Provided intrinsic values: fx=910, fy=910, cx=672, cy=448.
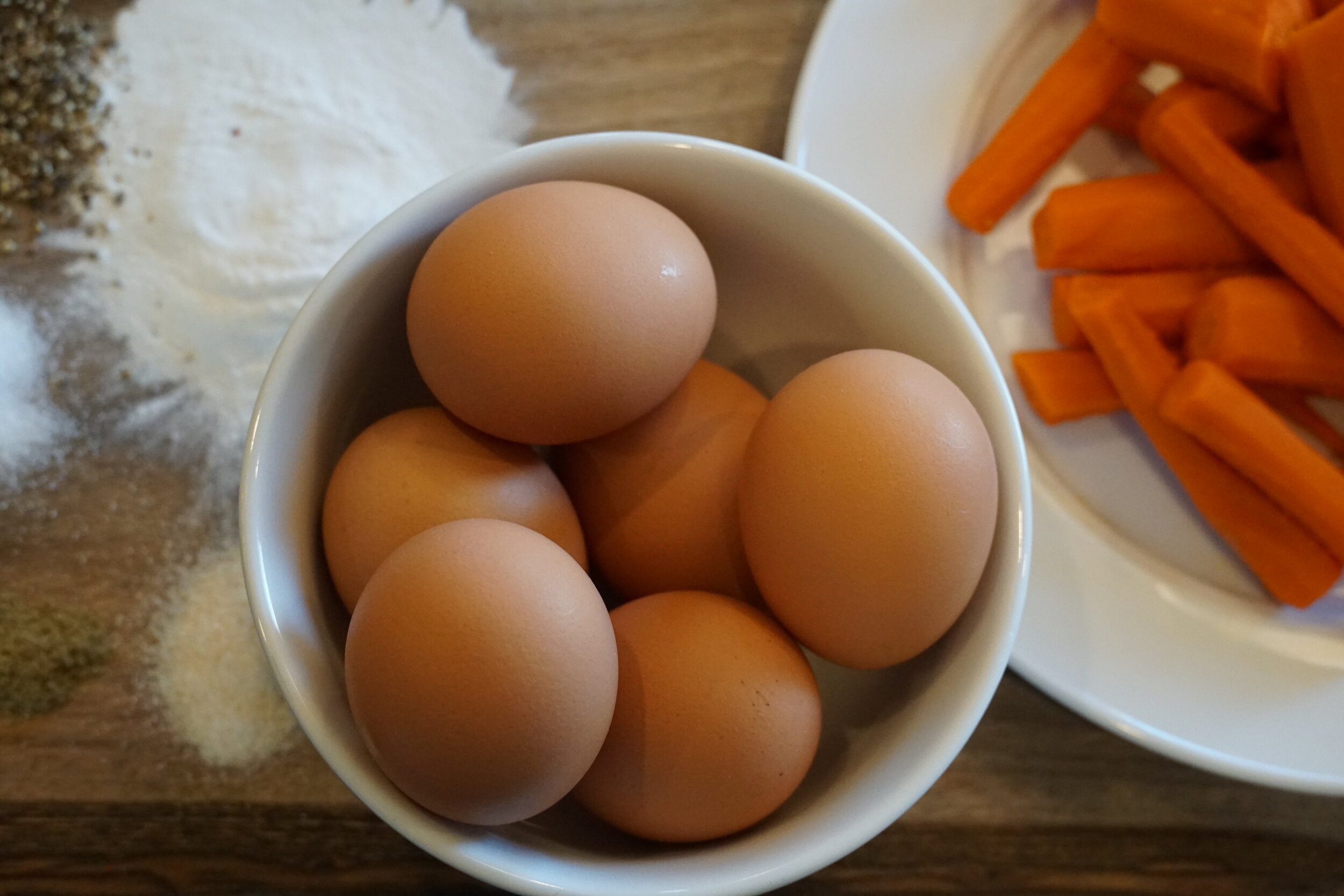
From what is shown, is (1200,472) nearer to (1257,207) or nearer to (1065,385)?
(1065,385)

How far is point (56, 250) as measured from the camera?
33.2 inches

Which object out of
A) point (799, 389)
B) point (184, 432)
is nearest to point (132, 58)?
point (184, 432)

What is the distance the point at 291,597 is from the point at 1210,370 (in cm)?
77

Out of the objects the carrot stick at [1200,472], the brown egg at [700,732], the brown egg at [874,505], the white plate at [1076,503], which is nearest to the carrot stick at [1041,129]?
the white plate at [1076,503]

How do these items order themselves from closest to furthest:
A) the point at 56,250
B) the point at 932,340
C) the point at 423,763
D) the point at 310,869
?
1. the point at 423,763
2. the point at 932,340
3. the point at 310,869
4. the point at 56,250

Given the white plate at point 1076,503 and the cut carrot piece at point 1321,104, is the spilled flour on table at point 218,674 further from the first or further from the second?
the cut carrot piece at point 1321,104

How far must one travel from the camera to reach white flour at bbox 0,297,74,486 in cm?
80

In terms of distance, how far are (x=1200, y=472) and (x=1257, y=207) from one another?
248 millimetres

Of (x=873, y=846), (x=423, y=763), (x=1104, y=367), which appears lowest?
(x=873, y=846)

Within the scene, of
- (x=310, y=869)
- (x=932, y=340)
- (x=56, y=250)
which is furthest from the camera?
(x=56, y=250)

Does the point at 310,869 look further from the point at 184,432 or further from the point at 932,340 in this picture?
the point at 932,340

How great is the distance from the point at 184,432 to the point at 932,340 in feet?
2.09

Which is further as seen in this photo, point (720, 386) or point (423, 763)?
point (720, 386)

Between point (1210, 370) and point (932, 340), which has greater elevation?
point (932, 340)
